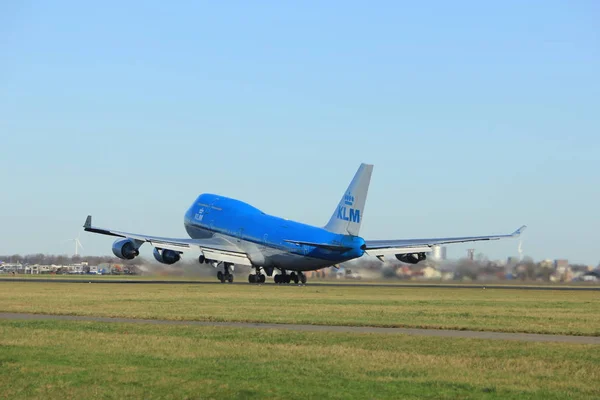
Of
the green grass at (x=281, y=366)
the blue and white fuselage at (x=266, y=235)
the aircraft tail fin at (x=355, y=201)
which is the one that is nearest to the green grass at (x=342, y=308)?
the green grass at (x=281, y=366)

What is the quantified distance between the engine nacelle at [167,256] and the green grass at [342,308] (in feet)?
74.6

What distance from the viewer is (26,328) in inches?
1409

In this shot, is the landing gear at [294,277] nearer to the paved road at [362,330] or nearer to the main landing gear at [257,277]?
the main landing gear at [257,277]

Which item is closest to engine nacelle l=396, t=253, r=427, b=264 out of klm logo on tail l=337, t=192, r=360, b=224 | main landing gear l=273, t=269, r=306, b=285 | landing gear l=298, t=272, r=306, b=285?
landing gear l=298, t=272, r=306, b=285

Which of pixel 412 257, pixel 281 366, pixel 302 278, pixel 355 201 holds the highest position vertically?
pixel 355 201

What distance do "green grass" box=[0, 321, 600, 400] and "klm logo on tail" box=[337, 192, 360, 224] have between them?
4627 centimetres

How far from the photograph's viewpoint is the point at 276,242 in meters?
88.3

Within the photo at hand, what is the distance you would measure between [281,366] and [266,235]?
6526cm

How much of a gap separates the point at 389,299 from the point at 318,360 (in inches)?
1392

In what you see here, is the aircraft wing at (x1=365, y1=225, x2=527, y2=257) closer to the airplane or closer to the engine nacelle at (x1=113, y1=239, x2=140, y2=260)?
the airplane

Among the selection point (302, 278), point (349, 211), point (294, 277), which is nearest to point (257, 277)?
point (294, 277)

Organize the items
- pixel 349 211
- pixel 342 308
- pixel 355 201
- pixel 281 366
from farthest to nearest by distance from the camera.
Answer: pixel 349 211
pixel 355 201
pixel 342 308
pixel 281 366

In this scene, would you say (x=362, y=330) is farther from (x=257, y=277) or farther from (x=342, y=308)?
(x=257, y=277)

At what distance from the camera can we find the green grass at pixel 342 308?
40.3 meters
